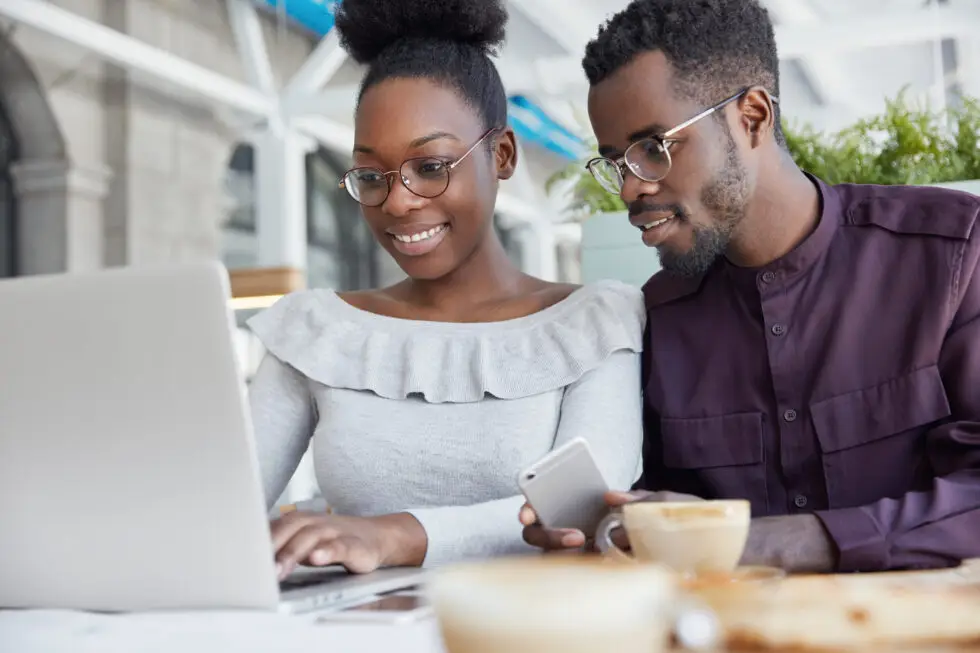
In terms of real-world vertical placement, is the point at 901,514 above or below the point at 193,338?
below

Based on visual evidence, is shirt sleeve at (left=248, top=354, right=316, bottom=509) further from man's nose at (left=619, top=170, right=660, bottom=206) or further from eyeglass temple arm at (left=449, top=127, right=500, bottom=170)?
man's nose at (left=619, top=170, right=660, bottom=206)

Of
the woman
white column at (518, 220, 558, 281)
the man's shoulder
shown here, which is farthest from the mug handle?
white column at (518, 220, 558, 281)

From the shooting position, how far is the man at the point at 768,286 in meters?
1.57

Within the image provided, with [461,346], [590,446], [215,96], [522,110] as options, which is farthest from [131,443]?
[522,110]

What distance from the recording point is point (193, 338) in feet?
2.80

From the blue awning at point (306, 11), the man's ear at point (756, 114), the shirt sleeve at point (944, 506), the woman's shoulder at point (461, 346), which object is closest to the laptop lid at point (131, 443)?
the shirt sleeve at point (944, 506)

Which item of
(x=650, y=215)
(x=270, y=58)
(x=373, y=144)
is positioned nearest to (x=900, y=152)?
(x=650, y=215)

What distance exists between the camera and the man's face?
5.28 ft

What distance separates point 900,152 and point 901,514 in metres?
1.16

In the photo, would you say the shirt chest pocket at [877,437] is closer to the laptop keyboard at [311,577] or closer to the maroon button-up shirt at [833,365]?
the maroon button-up shirt at [833,365]

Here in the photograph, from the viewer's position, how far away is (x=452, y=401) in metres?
1.75

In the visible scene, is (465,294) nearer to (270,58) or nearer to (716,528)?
(716,528)

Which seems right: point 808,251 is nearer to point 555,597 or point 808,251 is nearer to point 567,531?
point 567,531

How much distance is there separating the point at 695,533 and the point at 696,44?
1.00m
